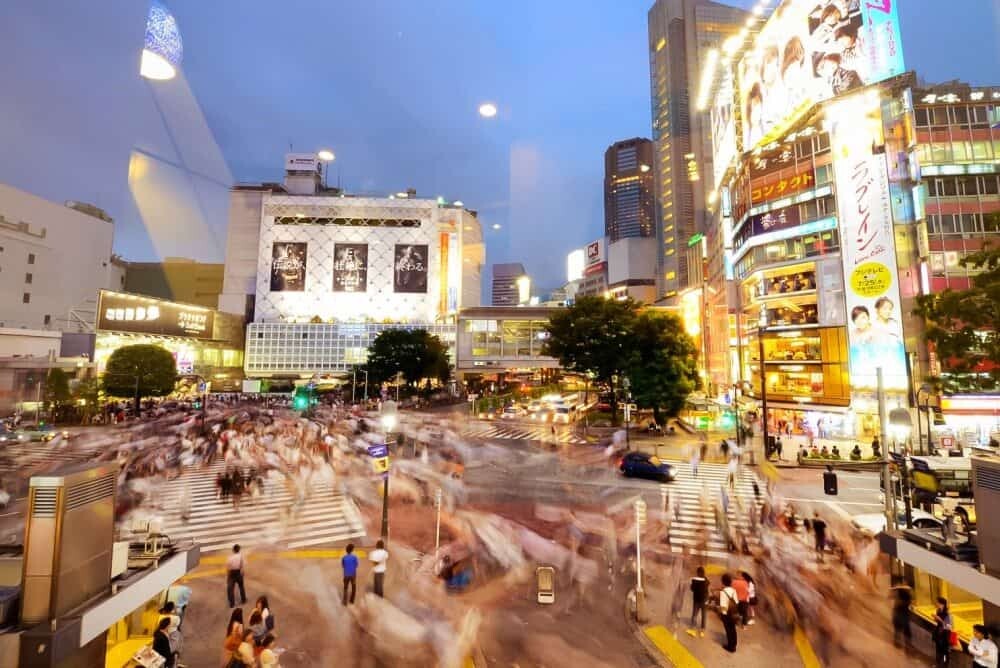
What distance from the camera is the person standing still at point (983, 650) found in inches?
246

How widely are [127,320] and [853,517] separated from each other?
67.4 meters

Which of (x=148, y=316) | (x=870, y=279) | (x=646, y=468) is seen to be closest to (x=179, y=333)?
(x=148, y=316)

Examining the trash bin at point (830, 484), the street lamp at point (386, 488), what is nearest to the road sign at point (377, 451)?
the street lamp at point (386, 488)

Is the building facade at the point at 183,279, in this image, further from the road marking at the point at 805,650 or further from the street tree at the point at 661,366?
the road marking at the point at 805,650

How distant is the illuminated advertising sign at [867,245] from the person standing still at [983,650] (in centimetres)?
2909

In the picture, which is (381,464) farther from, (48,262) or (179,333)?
(48,262)

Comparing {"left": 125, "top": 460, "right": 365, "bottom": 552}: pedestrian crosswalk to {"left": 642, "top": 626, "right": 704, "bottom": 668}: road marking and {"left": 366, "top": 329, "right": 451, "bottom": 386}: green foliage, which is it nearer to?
{"left": 642, "top": 626, "right": 704, "bottom": 668}: road marking

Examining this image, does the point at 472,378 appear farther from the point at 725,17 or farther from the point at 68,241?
the point at 725,17

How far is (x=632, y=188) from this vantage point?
631 feet

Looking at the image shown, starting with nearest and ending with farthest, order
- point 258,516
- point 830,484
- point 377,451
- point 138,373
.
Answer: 1. point 377,451
2. point 258,516
3. point 830,484
4. point 138,373

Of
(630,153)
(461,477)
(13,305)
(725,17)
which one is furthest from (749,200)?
(630,153)

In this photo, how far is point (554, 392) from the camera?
56688 mm

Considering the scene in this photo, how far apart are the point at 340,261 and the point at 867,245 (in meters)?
74.9

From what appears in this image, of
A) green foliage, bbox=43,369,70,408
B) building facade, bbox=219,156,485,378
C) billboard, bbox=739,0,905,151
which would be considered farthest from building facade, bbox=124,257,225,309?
billboard, bbox=739,0,905,151
